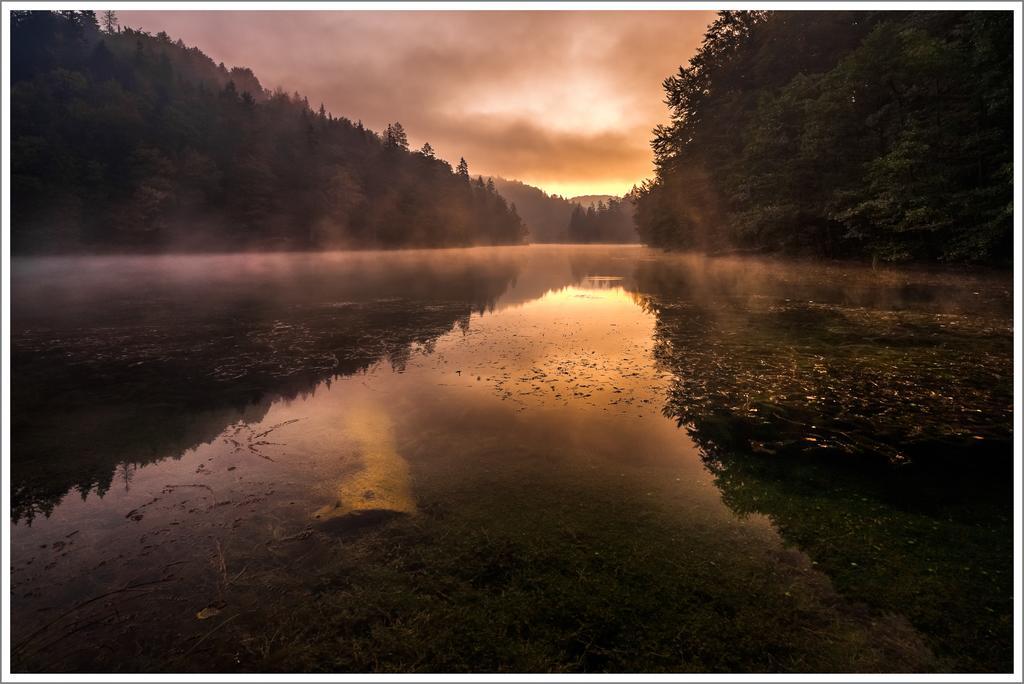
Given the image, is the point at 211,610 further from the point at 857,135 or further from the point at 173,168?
the point at 173,168

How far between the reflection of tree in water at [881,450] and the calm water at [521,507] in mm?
44

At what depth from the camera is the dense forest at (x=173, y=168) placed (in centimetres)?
6419

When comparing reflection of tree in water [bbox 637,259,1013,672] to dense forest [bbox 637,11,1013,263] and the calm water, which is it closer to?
the calm water

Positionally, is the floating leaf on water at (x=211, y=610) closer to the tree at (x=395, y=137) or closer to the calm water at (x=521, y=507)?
the calm water at (x=521, y=507)

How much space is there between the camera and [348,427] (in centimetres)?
830

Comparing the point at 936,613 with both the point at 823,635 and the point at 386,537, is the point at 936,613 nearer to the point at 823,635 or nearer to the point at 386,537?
the point at 823,635

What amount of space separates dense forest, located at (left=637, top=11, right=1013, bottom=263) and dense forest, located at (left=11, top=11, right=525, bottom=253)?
7349 centimetres

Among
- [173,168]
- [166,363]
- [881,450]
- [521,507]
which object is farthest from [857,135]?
[173,168]

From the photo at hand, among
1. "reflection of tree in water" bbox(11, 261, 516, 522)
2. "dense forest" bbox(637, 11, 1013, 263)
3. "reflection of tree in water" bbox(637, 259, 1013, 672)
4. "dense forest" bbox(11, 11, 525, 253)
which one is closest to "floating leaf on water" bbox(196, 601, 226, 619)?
"reflection of tree in water" bbox(11, 261, 516, 522)

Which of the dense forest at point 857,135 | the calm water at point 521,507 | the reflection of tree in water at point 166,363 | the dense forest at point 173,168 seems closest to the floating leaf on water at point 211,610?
the calm water at point 521,507

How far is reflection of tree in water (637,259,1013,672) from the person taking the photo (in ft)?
13.9

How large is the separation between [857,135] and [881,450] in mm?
36142

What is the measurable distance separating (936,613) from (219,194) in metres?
101

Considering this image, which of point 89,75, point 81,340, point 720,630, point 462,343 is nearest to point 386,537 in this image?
point 720,630
